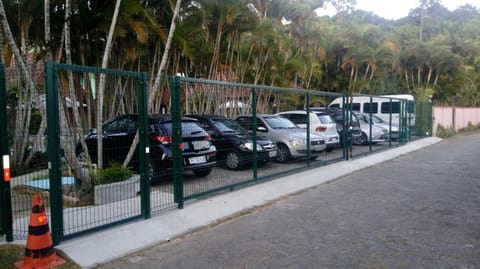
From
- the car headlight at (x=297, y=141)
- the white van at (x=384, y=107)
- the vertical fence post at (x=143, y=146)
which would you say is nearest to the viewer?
the vertical fence post at (x=143, y=146)

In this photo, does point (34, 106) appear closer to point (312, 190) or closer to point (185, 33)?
point (185, 33)

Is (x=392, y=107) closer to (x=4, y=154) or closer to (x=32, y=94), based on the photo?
(x=32, y=94)

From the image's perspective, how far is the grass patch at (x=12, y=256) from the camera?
4.53m

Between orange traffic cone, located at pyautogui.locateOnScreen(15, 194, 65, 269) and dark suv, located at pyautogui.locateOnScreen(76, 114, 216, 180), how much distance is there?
2398mm

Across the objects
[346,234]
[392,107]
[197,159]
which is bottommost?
[346,234]

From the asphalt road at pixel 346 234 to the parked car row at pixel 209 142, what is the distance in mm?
1409

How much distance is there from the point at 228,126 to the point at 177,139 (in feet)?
9.31

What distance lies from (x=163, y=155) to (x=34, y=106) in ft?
9.11

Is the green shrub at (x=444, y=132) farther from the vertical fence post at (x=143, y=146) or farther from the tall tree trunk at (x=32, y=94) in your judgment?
the tall tree trunk at (x=32, y=94)

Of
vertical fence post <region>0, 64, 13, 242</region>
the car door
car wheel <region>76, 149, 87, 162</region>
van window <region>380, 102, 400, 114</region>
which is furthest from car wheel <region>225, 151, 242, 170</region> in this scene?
van window <region>380, 102, 400, 114</region>

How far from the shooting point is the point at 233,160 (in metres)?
8.28

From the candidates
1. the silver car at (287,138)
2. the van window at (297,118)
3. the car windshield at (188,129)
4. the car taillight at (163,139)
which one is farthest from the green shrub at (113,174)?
the van window at (297,118)

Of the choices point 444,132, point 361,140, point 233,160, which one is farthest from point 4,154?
point 444,132

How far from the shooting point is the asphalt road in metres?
4.68
